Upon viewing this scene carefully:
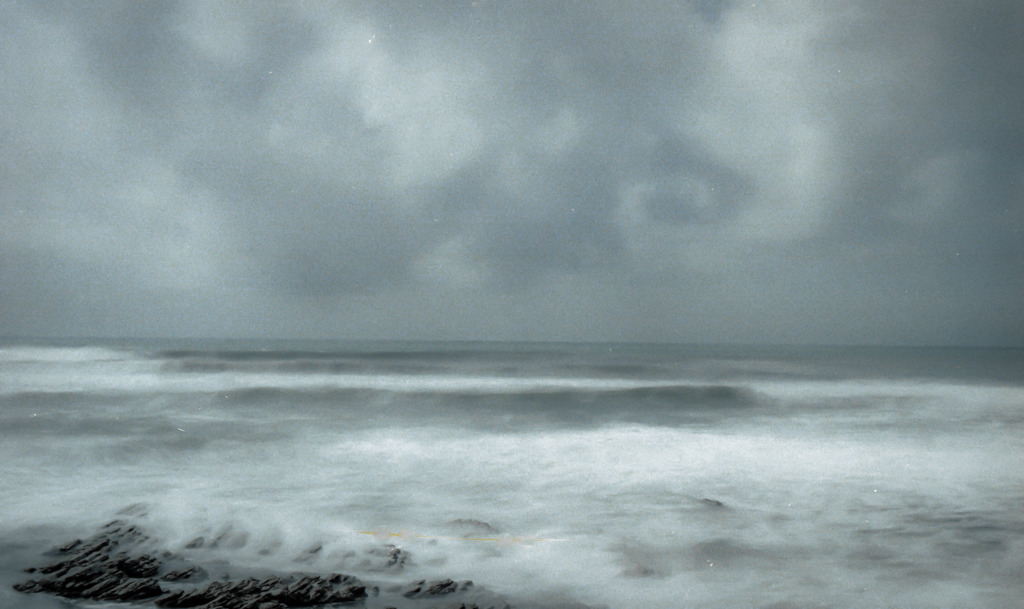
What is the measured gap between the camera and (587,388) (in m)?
25.2

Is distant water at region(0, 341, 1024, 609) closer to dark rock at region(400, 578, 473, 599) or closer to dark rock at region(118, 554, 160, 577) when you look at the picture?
dark rock at region(400, 578, 473, 599)

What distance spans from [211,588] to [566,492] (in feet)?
16.7

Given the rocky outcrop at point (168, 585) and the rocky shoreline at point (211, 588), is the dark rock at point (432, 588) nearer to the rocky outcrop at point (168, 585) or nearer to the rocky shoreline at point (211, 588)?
the rocky shoreline at point (211, 588)

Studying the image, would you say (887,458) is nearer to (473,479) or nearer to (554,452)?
(554,452)

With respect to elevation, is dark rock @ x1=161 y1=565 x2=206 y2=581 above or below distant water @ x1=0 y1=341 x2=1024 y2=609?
above

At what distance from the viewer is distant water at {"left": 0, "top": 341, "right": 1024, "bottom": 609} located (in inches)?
222

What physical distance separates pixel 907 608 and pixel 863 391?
22709mm

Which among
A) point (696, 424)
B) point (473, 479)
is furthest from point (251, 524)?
point (696, 424)

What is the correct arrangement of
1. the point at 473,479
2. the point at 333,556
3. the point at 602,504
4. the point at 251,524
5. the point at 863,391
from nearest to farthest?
the point at 333,556
the point at 251,524
the point at 602,504
the point at 473,479
the point at 863,391

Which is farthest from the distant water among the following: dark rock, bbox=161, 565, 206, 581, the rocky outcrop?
dark rock, bbox=161, 565, 206, 581

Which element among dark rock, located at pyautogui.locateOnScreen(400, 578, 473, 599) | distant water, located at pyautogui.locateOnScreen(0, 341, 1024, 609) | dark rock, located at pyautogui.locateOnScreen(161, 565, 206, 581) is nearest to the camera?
dark rock, located at pyautogui.locateOnScreen(400, 578, 473, 599)

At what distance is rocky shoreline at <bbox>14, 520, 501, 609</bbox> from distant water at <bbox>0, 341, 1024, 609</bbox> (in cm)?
27

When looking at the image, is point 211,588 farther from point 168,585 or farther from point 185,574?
point 185,574

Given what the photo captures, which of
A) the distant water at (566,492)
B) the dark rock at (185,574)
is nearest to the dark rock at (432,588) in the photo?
the distant water at (566,492)
